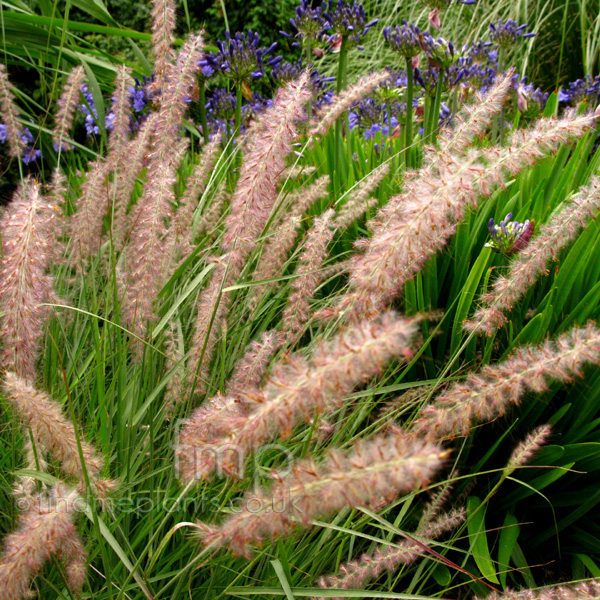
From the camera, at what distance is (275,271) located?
1564 mm

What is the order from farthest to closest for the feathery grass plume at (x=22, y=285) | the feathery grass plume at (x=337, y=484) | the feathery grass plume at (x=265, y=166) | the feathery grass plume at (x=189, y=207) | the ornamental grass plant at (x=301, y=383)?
the feathery grass plume at (x=189, y=207) < the feathery grass plume at (x=265, y=166) < the feathery grass plume at (x=22, y=285) < the ornamental grass plant at (x=301, y=383) < the feathery grass plume at (x=337, y=484)

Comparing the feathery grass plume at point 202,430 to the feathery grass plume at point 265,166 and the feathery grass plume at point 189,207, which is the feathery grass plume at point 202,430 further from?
the feathery grass plume at point 189,207

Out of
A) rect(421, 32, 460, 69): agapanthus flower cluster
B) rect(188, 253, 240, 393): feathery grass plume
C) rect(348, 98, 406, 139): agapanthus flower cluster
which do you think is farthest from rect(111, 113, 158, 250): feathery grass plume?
rect(348, 98, 406, 139): agapanthus flower cluster

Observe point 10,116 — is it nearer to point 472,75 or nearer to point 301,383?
point 301,383

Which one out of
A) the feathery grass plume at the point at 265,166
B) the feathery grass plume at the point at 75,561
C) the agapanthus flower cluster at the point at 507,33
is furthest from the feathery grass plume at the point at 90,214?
the agapanthus flower cluster at the point at 507,33

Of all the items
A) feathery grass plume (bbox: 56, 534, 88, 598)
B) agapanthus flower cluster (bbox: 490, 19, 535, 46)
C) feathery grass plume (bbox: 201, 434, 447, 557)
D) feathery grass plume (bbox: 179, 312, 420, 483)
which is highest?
agapanthus flower cluster (bbox: 490, 19, 535, 46)

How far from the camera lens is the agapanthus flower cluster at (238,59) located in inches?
94.8

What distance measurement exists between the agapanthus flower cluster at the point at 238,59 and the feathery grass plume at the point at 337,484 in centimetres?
211

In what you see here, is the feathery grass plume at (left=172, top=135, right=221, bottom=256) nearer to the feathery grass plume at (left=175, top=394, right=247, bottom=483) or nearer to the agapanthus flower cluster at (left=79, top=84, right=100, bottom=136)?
the feathery grass plume at (left=175, top=394, right=247, bottom=483)

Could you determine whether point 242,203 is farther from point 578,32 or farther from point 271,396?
point 578,32

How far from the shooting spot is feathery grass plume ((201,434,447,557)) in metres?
0.56

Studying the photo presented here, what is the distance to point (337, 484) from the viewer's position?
0.59 meters

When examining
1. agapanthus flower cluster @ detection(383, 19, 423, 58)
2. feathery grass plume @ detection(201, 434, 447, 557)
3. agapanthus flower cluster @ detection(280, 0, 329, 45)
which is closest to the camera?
feathery grass plume @ detection(201, 434, 447, 557)

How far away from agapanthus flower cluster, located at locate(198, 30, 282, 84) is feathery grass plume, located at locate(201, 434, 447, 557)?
6.93ft
